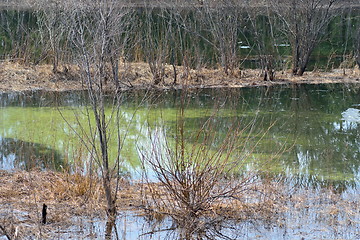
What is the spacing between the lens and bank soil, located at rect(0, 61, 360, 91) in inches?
487

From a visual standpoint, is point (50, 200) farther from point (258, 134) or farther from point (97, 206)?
point (258, 134)

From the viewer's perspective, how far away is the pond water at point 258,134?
16.4 ft

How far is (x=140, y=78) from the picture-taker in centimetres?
1313

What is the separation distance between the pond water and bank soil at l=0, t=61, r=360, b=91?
21.2 inches

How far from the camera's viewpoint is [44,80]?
41.3 ft

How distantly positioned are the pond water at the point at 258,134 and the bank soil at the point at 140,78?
21.2 inches

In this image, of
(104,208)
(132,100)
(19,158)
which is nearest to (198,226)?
(104,208)

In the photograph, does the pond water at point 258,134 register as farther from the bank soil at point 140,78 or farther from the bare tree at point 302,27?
the bare tree at point 302,27

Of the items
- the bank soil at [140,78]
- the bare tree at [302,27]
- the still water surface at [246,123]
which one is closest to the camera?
the still water surface at [246,123]

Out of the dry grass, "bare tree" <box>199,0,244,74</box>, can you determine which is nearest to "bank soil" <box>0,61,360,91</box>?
"bare tree" <box>199,0,244,74</box>

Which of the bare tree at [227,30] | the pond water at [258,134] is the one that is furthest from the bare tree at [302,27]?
the pond water at [258,134]

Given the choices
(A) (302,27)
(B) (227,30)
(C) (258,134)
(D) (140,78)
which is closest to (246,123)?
(C) (258,134)

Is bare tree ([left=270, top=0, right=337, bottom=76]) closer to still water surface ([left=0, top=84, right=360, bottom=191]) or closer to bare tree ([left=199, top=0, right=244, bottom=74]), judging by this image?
bare tree ([left=199, top=0, right=244, bottom=74])

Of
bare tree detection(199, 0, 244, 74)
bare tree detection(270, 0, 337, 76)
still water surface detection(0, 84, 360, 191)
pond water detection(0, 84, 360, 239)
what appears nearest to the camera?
pond water detection(0, 84, 360, 239)
